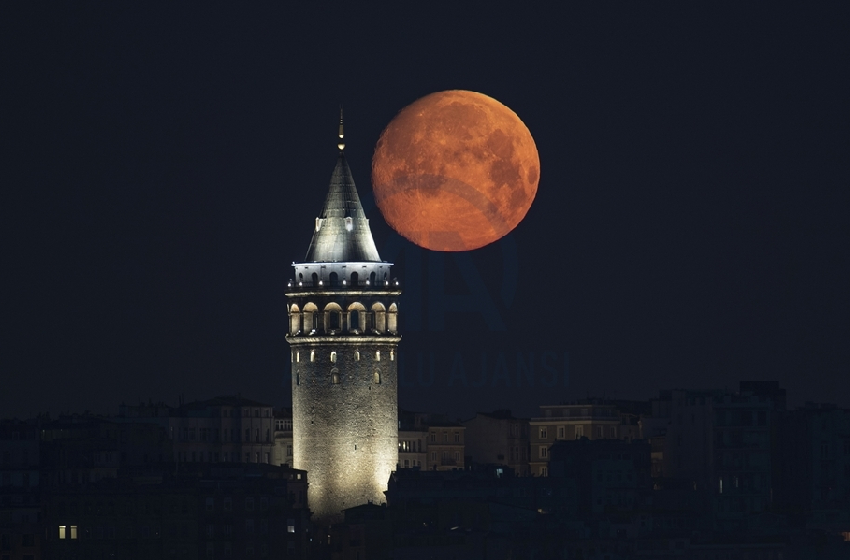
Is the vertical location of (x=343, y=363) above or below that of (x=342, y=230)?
below

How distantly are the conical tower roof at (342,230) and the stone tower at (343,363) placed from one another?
0.03 metres

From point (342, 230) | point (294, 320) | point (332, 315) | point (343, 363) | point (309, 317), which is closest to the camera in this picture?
point (343, 363)

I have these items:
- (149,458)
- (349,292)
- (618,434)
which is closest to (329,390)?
(349,292)

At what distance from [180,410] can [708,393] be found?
61.2 feet

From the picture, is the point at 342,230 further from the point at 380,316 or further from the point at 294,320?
the point at 294,320

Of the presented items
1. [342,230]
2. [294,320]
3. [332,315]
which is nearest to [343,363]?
[332,315]

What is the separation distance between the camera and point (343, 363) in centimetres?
11025

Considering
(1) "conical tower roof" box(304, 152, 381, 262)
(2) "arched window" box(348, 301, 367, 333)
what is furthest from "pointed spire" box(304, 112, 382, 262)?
(2) "arched window" box(348, 301, 367, 333)

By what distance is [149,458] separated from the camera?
120938mm

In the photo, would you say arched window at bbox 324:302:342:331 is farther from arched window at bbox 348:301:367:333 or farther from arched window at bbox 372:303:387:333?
arched window at bbox 372:303:387:333

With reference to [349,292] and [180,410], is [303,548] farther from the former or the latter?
[180,410]

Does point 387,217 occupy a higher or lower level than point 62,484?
higher

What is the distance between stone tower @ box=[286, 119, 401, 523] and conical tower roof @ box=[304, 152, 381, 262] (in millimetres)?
32

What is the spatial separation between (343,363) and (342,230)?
171 inches
